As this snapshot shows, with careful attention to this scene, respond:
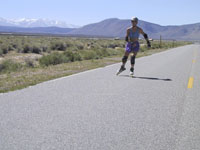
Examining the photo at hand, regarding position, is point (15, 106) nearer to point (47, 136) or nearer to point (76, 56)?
point (47, 136)

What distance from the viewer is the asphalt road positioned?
404 centimetres

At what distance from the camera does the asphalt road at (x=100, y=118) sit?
404 centimetres

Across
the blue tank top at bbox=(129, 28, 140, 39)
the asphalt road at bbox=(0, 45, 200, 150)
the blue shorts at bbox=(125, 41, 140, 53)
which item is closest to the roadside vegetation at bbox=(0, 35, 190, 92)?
the asphalt road at bbox=(0, 45, 200, 150)

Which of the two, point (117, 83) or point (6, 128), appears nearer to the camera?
point (6, 128)

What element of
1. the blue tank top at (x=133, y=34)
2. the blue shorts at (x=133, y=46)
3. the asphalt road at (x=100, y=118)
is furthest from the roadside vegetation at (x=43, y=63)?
the blue tank top at (x=133, y=34)

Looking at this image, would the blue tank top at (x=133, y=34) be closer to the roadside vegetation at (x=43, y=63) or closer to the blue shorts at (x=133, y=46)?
the blue shorts at (x=133, y=46)

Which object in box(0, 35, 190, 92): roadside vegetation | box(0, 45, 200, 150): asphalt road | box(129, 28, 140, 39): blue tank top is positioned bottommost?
box(0, 35, 190, 92): roadside vegetation

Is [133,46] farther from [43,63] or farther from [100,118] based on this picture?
[43,63]

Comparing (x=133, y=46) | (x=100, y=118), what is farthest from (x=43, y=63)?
(x=100, y=118)

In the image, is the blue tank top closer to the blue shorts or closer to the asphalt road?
the blue shorts

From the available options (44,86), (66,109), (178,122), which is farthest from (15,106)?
(178,122)

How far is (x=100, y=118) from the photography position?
17.1ft

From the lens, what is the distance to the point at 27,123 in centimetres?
486

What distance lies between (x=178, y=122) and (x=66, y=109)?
7.15ft
